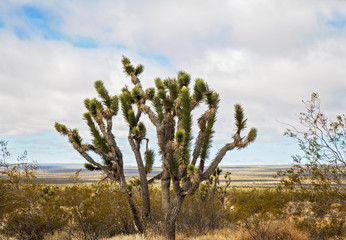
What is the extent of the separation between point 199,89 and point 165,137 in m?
2.28

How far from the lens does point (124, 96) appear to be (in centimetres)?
1277

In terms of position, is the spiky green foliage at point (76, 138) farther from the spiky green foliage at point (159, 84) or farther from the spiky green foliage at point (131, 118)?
the spiky green foliage at point (159, 84)

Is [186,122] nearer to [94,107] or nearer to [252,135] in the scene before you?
[252,135]

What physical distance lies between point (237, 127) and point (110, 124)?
5142 mm

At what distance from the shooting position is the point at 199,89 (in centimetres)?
1143

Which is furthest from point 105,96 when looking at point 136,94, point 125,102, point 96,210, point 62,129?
point 96,210

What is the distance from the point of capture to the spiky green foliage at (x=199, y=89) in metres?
11.3

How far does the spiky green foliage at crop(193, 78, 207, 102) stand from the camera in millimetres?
11336

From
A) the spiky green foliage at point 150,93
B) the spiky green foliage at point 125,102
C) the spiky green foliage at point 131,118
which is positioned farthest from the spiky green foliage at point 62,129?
the spiky green foliage at point 150,93

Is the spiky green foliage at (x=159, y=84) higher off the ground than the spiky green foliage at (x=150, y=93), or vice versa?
the spiky green foliage at (x=159, y=84)

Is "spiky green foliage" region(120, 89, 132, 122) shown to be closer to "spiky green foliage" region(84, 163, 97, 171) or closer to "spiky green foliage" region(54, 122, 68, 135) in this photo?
"spiky green foliage" region(54, 122, 68, 135)

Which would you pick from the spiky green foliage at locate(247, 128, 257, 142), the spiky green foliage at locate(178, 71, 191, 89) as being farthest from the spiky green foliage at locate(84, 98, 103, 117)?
the spiky green foliage at locate(247, 128, 257, 142)

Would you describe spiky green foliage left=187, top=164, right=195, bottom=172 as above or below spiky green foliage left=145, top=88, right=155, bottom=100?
below

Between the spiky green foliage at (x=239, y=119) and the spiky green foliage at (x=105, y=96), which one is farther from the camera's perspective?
the spiky green foliage at (x=105, y=96)
